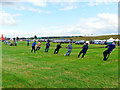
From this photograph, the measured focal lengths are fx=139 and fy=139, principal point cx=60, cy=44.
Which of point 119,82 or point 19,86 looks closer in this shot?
point 19,86

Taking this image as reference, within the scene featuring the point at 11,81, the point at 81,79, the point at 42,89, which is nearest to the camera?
the point at 42,89

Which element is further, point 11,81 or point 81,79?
point 81,79

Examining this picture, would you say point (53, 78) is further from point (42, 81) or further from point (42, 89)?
point (42, 89)

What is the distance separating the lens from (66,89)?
5.20 meters

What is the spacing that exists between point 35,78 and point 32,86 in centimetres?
100

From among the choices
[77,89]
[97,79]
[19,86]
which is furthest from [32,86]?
[97,79]

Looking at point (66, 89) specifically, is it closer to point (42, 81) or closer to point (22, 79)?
point (42, 81)

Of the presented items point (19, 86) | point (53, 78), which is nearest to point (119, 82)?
point (53, 78)

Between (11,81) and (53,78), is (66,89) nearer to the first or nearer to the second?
(53,78)

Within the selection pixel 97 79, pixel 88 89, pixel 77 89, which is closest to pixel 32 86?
pixel 77 89

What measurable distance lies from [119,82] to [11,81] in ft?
15.3

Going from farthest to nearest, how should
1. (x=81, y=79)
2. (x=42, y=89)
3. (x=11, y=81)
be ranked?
(x=81, y=79) < (x=11, y=81) < (x=42, y=89)

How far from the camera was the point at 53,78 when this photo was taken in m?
6.45

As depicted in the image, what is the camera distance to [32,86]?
17.7ft
